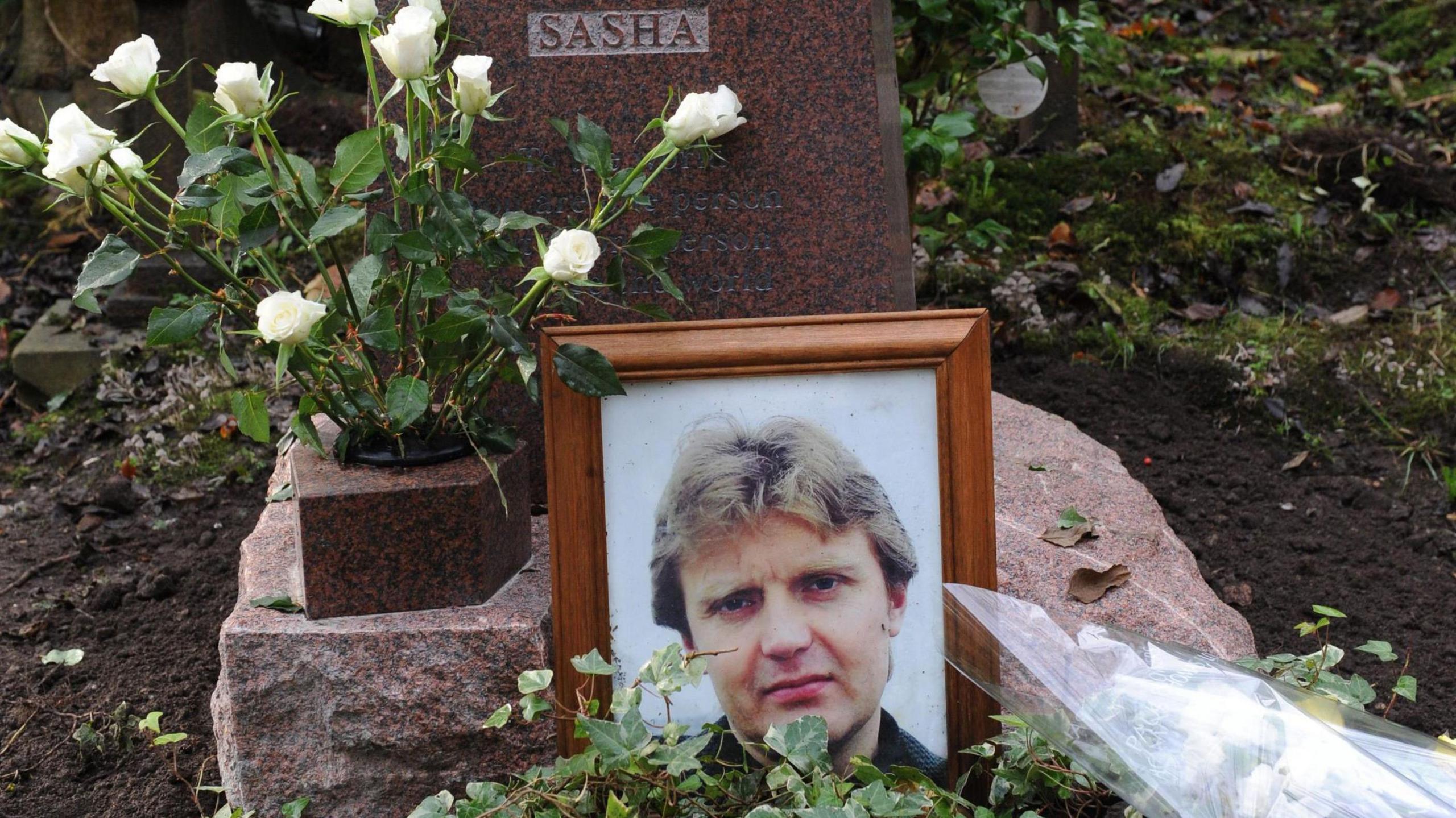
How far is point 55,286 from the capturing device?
5125 millimetres

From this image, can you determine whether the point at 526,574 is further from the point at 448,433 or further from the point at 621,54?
the point at 621,54

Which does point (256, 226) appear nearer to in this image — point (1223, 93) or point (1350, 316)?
point (1350, 316)

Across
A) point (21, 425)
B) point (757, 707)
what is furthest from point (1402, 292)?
point (21, 425)

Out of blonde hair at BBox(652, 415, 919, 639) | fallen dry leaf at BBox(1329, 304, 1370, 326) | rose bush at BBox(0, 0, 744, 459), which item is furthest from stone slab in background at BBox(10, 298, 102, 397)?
fallen dry leaf at BBox(1329, 304, 1370, 326)

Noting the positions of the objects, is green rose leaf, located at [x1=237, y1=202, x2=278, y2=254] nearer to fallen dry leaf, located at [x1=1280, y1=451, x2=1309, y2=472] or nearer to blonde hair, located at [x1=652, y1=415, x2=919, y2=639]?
blonde hair, located at [x1=652, y1=415, x2=919, y2=639]

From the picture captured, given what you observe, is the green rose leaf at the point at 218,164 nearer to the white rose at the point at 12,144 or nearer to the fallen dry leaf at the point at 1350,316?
the white rose at the point at 12,144

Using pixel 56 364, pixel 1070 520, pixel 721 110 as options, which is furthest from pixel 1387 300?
pixel 56 364

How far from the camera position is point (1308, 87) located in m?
5.80

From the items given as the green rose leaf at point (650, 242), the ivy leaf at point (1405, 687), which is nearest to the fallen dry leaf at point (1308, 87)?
the ivy leaf at point (1405, 687)

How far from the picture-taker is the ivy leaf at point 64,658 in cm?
288

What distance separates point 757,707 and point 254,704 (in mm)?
837

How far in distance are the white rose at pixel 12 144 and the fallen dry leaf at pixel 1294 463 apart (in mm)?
3210

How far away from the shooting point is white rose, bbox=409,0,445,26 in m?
2.01

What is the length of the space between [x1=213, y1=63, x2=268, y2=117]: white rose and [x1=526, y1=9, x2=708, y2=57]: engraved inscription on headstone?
83cm
